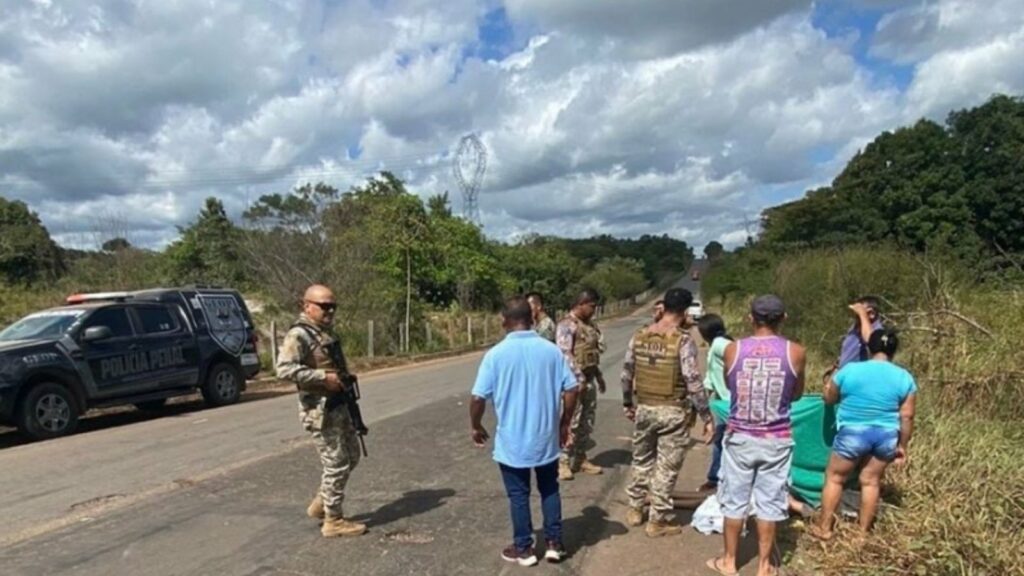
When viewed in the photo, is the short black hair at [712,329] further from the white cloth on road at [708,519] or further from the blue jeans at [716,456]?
the white cloth on road at [708,519]

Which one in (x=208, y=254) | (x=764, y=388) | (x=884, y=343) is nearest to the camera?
(x=764, y=388)

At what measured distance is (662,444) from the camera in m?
5.51

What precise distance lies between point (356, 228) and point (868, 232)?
98.1ft

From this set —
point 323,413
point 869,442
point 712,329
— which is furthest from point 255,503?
point 869,442

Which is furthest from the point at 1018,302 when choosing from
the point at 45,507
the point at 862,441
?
the point at 45,507

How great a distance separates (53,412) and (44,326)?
59.3 inches

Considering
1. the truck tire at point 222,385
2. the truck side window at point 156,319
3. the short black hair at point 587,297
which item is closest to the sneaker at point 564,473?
the short black hair at point 587,297

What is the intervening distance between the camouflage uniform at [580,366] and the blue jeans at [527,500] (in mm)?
2335

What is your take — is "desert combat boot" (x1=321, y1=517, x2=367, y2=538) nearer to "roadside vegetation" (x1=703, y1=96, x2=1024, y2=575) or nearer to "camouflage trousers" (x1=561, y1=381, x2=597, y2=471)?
"camouflage trousers" (x1=561, y1=381, x2=597, y2=471)

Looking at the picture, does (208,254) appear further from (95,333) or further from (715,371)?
(715,371)

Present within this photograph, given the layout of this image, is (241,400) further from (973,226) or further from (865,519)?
(973,226)

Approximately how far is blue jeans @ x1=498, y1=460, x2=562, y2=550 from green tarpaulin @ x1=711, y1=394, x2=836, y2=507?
2.12 metres

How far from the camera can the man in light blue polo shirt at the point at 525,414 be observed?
486 cm

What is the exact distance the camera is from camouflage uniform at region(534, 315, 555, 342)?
822cm
